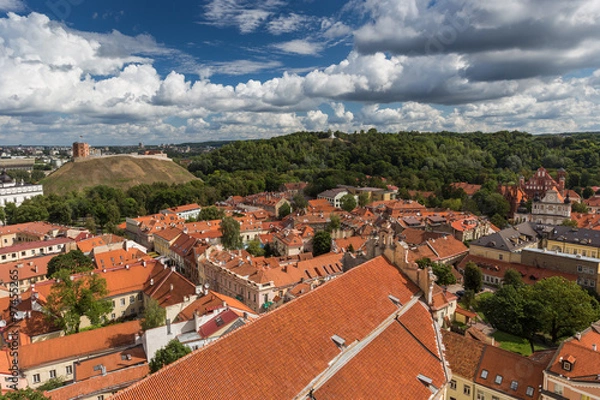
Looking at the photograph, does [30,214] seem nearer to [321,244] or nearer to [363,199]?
[321,244]

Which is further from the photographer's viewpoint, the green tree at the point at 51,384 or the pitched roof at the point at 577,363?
the green tree at the point at 51,384

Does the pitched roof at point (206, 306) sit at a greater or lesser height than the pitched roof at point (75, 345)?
greater

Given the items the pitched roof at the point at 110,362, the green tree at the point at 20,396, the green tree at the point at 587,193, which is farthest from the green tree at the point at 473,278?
the green tree at the point at 587,193

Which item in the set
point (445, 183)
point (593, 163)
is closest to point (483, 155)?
point (593, 163)

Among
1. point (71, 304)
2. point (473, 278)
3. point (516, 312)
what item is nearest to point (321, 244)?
point (473, 278)

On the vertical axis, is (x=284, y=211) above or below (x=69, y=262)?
below

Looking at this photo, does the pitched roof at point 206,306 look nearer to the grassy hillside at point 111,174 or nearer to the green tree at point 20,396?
the green tree at point 20,396
